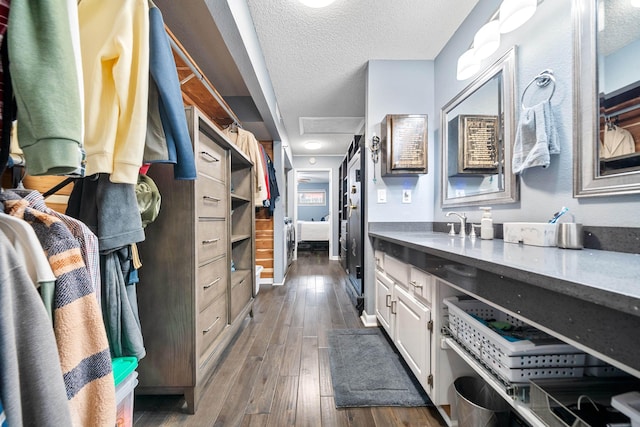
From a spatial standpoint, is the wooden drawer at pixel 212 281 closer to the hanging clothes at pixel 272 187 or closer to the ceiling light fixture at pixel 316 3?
the hanging clothes at pixel 272 187

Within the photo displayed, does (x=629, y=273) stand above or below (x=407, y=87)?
below

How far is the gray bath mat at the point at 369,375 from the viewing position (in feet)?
4.12

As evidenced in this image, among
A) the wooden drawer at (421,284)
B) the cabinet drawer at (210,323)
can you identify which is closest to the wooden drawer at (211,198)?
the cabinet drawer at (210,323)

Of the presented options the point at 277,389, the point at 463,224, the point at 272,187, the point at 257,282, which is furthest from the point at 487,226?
the point at 272,187

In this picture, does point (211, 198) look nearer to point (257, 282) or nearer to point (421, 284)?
point (421, 284)

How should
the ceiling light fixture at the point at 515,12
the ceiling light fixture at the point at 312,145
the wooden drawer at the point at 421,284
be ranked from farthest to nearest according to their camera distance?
the ceiling light fixture at the point at 312,145
the wooden drawer at the point at 421,284
the ceiling light fixture at the point at 515,12

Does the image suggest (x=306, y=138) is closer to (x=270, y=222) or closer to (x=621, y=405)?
(x=270, y=222)

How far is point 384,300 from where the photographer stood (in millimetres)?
1858

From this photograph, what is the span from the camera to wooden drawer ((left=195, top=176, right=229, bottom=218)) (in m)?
1.27

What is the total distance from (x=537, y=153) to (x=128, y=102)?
171 centimetres

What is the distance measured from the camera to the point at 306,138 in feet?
14.3

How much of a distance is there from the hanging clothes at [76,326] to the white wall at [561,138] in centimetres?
170

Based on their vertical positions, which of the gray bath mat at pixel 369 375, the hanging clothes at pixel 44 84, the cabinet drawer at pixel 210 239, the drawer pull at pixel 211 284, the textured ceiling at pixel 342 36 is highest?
the textured ceiling at pixel 342 36

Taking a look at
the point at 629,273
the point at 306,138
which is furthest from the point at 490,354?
the point at 306,138
